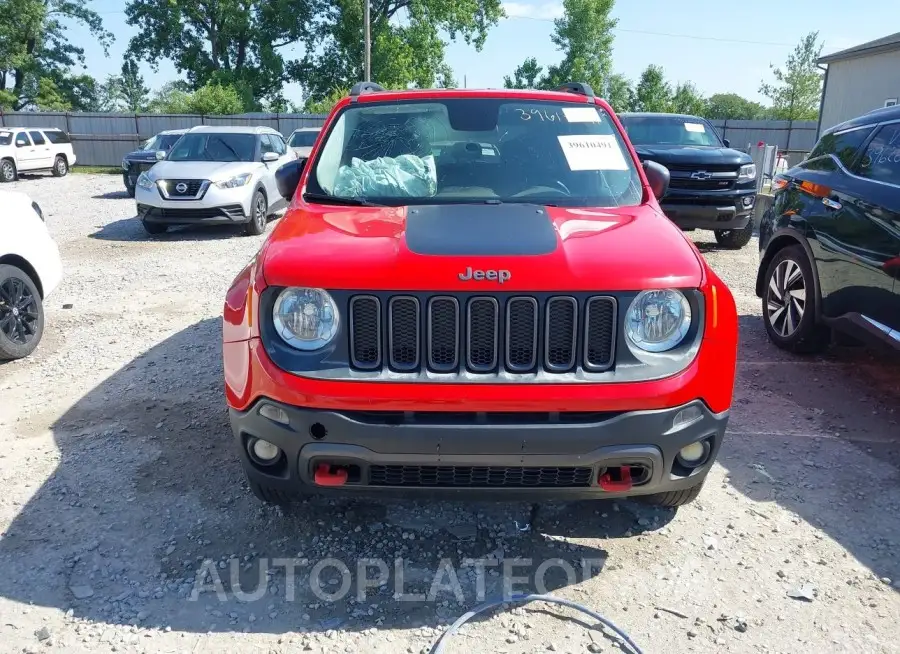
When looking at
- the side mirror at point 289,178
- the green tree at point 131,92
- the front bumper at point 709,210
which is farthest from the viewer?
the green tree at point 131,92

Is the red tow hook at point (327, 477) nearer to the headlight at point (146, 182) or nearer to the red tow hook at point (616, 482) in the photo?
the red tow hook at point (616, 482)

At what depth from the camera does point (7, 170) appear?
2172cm

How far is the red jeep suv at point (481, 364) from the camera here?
2.51 metres

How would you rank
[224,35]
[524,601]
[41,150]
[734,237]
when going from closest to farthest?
[524,601]
[734,237]
[41,150]
[224,35]

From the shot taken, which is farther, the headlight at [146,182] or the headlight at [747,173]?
the headlight at [146,182]

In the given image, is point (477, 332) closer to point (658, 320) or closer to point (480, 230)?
point (480, 230)

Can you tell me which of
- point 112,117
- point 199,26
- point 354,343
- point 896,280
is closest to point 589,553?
point 354,343

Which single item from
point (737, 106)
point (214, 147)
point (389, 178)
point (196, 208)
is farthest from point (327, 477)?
point (737, 106)

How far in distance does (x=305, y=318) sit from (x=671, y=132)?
967 centimetres

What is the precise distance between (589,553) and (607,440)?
0.85m

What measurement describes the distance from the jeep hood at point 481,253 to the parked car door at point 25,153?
23214 millimetres

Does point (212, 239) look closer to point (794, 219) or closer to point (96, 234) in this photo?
point (96, 234)

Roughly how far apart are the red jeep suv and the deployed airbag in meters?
0.73

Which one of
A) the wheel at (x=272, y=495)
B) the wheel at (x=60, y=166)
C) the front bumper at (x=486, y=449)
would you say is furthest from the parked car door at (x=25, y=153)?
the front bumper at (x=486, y=449)
